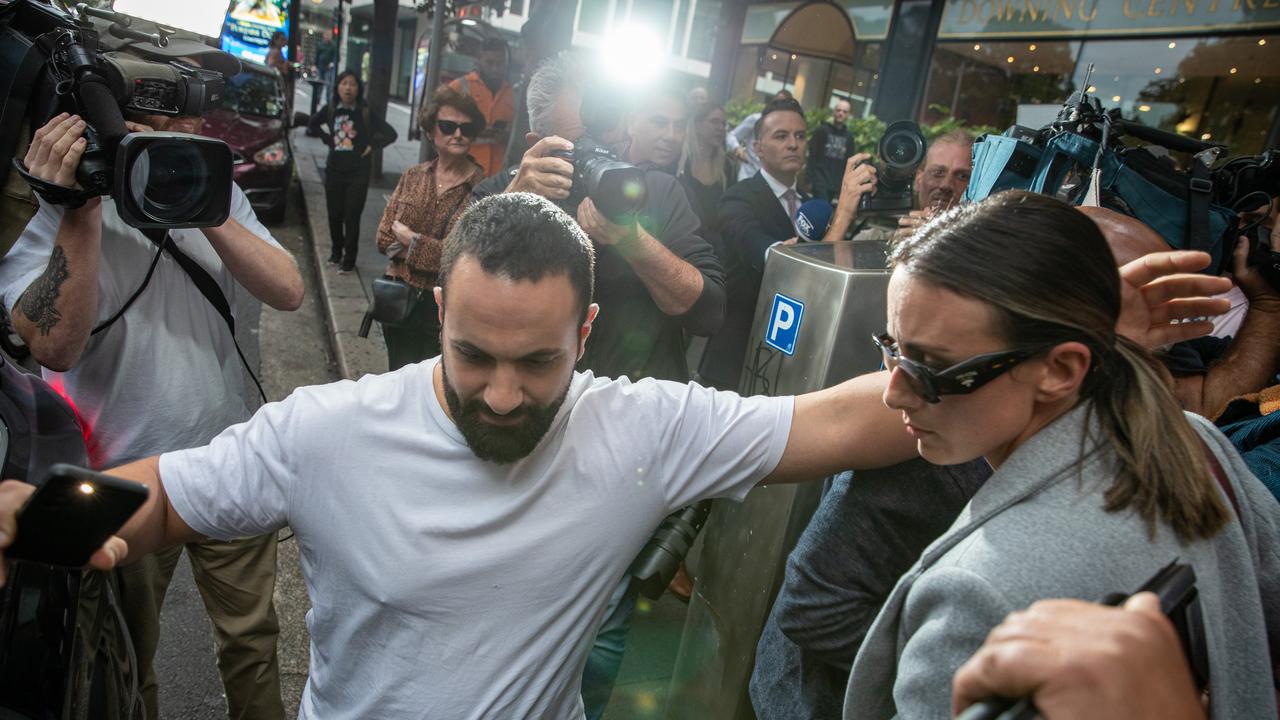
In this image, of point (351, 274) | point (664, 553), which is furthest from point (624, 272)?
point (351, 274)

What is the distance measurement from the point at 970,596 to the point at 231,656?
7.80 feet

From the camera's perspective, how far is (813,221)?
391 cm

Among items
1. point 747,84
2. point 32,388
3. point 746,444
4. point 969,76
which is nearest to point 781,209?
point 746,444

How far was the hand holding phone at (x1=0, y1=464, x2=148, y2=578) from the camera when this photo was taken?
106 centimetres

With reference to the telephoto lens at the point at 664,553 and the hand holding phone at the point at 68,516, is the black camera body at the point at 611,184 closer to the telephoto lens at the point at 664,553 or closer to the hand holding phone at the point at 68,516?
the telephoto lens at the point at 664,553

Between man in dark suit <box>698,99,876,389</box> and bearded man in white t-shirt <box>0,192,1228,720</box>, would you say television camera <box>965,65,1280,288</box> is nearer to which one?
man in dark suit <box>698,99,876,389</box>

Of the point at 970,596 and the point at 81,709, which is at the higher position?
the point at 970,596

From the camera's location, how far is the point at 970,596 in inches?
42.7

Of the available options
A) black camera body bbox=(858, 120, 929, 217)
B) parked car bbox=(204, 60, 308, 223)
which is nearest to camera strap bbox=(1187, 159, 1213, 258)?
black camera body bbox=(858, 120, 929, 217)

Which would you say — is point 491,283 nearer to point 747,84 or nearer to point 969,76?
point 969,76

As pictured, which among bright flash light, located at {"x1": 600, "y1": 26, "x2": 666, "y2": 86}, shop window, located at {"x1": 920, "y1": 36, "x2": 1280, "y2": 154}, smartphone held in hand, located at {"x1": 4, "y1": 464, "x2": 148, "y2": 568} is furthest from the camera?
shop window, located at {"x1": 920, "y1": 36, "x2": 1280, "y2": 154}

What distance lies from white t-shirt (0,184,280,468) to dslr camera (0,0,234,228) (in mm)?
262

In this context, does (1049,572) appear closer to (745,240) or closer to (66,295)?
(66,295)

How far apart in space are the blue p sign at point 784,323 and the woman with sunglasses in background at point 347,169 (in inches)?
256
